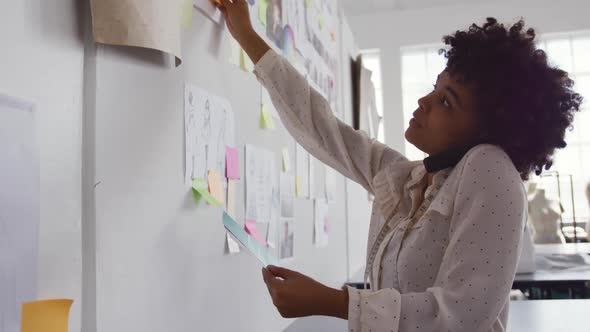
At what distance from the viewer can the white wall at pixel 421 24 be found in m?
4.96

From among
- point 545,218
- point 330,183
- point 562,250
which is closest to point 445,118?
point 330,183

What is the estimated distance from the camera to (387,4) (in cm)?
511

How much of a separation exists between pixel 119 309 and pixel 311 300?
0.81 ft

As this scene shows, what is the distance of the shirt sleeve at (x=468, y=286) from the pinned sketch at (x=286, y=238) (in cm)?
61

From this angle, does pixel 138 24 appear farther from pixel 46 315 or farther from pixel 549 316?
pixel 549 316

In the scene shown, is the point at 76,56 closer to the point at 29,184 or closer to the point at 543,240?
the point at 29,184

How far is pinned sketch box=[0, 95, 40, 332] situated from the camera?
50 centimetres

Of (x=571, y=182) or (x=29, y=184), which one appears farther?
(x=571, y=182)

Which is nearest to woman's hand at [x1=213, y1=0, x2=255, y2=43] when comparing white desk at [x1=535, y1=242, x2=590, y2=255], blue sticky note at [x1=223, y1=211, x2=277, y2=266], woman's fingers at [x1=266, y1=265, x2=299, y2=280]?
blue sticky note at [x1=223, y1=211, x2=277, y2=266]

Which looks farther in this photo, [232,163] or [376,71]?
[376,71]

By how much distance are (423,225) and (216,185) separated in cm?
37

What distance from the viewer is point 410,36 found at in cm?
523

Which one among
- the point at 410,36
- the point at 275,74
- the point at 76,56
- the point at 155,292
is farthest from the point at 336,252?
the point at 410,36

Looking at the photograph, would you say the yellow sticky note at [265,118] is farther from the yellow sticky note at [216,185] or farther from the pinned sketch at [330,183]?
the pinned sketch at [330,183]
